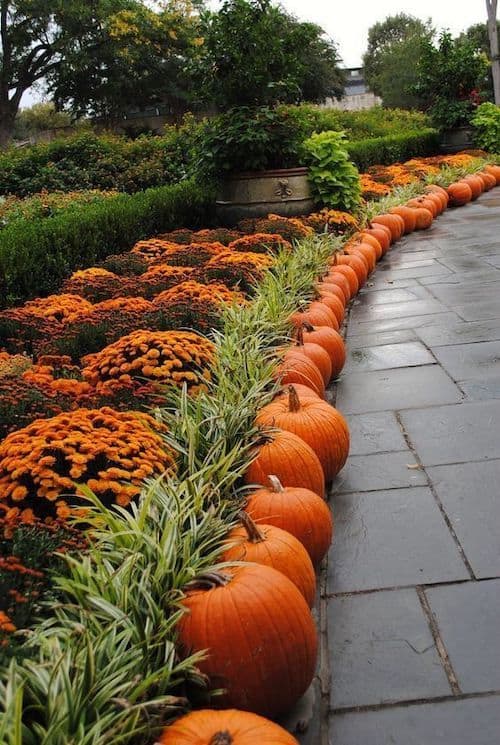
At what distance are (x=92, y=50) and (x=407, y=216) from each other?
3078 cm

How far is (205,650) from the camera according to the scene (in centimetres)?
176

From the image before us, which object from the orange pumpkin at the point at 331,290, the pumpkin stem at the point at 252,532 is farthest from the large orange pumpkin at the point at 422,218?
the pumpkin stem at the point at 252,532

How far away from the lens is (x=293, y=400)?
3.17 m

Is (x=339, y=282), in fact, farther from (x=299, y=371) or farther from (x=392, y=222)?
(x=392, y=222)

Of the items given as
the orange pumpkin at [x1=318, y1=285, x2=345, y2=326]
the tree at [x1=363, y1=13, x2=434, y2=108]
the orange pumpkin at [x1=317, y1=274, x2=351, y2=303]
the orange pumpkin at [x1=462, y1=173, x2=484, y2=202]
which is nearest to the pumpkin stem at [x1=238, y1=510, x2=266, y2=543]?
the orange pumpkin at [x1=318, y1=285, x2=345, y2=326]

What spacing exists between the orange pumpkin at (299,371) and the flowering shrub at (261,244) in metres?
3.14

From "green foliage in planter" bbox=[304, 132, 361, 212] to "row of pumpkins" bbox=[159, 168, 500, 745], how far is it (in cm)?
644

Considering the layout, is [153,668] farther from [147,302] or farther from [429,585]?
[147,302]

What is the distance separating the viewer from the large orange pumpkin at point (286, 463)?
2.83 metres

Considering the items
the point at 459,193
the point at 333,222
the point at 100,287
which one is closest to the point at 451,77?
the point at 459,193

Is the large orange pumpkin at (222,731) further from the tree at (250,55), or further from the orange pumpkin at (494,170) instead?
the orange pumpkin at (494,170)

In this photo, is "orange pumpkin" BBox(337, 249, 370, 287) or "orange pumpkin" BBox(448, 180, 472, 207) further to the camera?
"orange pumpkin" BBox(448, 180, 472, 207)

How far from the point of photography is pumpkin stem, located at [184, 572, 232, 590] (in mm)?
1982

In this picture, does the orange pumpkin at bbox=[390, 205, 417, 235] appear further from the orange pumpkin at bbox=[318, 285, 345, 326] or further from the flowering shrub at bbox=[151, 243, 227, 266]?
the orange pumpkin at bbox=[318, 285, 345, 326]
